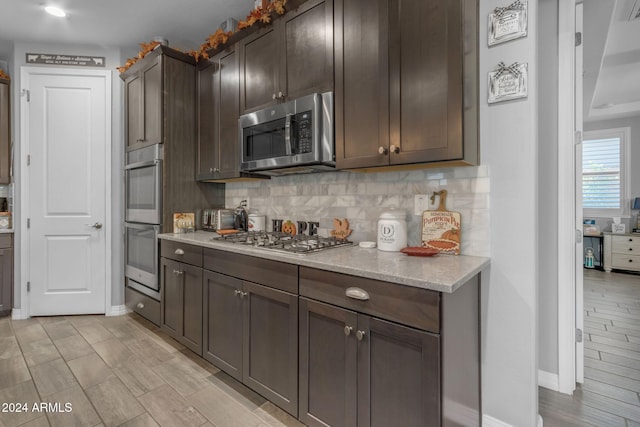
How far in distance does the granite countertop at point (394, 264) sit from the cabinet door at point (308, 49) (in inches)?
39.9

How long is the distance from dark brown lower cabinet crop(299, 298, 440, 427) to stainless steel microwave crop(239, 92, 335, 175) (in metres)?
0.88

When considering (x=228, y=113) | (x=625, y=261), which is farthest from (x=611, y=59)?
(x=228, y=113)

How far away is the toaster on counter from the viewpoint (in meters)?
2.81

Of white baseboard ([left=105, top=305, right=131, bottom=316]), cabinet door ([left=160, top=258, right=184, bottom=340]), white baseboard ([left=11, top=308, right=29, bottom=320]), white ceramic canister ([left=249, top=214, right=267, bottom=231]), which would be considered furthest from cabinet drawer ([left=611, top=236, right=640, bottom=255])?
white baseboard ([left=11, top=308, right=29, bottom=320])

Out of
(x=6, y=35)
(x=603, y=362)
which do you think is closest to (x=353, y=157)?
(x=603, y=362)

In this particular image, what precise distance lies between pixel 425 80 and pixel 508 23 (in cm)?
49

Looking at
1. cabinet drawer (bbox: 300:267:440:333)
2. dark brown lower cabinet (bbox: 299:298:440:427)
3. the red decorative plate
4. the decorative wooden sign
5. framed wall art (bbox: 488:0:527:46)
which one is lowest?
dark brown lower cabinet (bbox: 299:298:440:427)

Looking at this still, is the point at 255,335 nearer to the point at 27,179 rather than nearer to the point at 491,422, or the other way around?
the point at 491,422

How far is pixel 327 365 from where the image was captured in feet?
4.81

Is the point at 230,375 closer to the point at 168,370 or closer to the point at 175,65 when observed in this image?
the point at 168,370

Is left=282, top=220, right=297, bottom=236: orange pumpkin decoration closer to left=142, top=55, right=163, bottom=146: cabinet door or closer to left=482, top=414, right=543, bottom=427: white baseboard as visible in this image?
left=142, top=55, right=163, bottom=146: cabinet door

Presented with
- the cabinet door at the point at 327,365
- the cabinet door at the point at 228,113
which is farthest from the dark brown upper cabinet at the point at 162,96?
the cabinet door at the point at 327,365

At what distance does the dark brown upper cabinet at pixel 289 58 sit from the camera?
1.92m

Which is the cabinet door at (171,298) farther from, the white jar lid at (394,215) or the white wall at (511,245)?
the white wall at (511,245)
